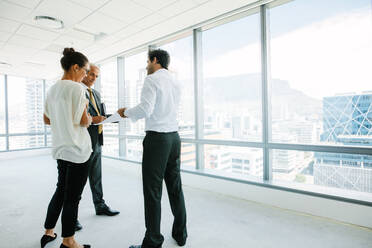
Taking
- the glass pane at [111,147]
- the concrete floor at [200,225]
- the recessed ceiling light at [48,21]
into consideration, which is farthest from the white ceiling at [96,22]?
the concrete floor at [200,225]

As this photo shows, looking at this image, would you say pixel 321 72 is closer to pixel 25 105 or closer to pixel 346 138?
pixel 346 138

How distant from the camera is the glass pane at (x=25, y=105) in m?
6.87

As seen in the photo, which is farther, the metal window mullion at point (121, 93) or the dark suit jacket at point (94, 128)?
the metal window mullion at point (121, 93)

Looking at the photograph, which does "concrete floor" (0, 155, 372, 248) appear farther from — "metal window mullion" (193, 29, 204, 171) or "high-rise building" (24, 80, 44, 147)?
"high-rise building" (24, 80, 44, 147)

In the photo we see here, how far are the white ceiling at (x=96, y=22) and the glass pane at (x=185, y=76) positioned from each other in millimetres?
339

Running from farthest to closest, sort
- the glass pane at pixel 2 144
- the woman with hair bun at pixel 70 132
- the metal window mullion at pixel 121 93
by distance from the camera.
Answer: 1. the glass pane at pixel 2 144
2. the metal window mullion at pixel 121 93
3. the woman with hair bun at pixel 70 132

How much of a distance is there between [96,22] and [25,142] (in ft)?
19.2

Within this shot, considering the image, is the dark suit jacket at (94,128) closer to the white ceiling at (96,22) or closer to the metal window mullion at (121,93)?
the white ceiling at (96,22)

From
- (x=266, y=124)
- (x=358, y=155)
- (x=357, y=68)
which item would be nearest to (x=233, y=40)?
(x=266, y=124)

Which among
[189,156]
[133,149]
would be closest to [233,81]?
[189,156]

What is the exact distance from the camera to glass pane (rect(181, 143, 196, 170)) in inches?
146

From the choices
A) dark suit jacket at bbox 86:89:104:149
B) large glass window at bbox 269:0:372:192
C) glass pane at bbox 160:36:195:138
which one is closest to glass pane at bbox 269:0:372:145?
large glass window at bbox 269:0:372:192

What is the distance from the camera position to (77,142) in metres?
1.49

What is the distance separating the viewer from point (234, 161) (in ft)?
10.6
